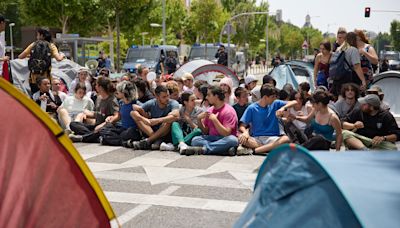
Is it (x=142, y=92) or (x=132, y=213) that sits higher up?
(x=142, y=92)

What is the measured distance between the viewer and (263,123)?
9.44 meters

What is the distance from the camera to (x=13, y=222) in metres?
3.69

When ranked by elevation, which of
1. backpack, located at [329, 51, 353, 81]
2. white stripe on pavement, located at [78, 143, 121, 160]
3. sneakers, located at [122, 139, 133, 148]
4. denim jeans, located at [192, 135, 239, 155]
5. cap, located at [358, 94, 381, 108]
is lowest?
white stripe on pavement, located at [78, 143, 121, 160]

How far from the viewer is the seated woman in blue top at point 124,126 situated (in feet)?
34.1

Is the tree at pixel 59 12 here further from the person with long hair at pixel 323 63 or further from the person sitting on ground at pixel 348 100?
the person sitting on ground at pixel 348 100

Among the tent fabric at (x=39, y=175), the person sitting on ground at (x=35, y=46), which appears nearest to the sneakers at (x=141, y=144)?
the person sitting on ground at (x=35, y=46)

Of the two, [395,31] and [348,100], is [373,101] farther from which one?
[395,31]

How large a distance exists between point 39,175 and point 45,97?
8.03 m

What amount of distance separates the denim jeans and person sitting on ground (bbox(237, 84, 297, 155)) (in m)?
0.16

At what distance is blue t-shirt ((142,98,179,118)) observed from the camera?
10.1 m

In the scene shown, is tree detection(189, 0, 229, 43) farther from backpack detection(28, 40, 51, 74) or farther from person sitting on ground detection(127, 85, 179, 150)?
person sitting on ground detection(127, 85, 179, 150)

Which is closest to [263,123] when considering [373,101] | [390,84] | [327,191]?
[373,101]

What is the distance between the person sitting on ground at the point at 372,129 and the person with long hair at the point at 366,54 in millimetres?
2405

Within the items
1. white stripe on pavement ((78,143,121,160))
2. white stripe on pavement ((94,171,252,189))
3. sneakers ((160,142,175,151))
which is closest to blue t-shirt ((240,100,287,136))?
sneakers ((160,142,175,151))
